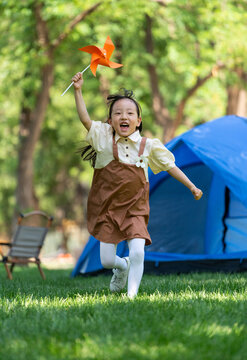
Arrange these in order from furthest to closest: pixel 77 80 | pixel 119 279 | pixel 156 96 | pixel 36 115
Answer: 1. pixel 156 96
2. pixel 36 115
3. pixel 119 279
4. pixel 77 80

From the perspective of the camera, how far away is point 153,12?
14.6 metres

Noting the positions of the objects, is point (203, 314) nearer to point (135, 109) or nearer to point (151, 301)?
point (151, 301)

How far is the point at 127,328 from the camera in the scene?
3.13 meters

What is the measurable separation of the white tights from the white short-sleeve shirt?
0.66m

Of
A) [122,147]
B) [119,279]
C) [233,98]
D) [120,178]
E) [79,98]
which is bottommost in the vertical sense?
[119,279]

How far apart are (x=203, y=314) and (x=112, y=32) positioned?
38.6 feet

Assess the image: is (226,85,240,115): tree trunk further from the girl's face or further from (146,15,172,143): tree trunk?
the girl's face

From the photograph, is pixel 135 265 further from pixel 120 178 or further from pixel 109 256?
pixel 120 178

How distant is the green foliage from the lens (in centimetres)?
1313

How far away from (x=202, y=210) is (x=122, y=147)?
4177 mm

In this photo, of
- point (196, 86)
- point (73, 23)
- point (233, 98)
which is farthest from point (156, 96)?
point (73, 23)

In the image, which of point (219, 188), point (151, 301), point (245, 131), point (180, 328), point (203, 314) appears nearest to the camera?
point (180, 328)

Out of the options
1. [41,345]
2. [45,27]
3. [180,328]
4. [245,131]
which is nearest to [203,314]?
[180,328]

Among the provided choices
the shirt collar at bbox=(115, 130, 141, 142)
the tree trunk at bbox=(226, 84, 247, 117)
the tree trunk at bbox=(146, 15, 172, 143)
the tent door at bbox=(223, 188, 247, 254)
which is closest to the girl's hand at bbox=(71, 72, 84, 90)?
the shirt collar at bbox=(115, 130, 141, 142)
